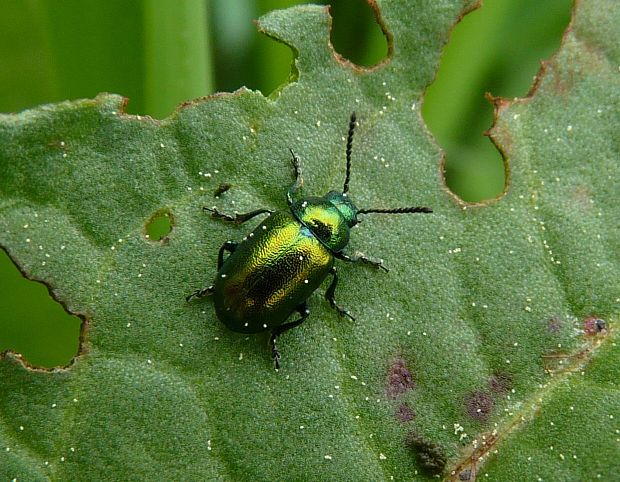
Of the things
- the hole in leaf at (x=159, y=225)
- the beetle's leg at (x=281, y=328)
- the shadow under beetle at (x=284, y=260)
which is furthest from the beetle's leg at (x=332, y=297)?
the hole in leaf at (x=159, y=225)

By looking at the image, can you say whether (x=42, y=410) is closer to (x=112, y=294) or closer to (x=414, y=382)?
(x=112, y=294)

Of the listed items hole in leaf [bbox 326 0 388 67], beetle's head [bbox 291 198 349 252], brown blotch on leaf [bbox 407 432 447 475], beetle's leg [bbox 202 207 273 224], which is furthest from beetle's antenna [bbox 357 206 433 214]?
hole in leaf [bbox 326 0 388 67]

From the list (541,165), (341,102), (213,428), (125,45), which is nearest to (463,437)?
(213,428)

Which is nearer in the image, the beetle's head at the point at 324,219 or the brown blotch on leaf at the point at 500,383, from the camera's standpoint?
the brown blotch on leaf at the point at 500,383

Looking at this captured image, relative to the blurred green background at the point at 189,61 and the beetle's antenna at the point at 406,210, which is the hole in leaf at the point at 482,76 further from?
the beetle's antenna at the point at 406,210

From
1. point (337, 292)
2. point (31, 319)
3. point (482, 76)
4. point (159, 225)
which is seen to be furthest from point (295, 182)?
point (482, 76)

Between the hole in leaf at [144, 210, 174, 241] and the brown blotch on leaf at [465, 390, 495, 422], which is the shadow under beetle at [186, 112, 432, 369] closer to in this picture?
the hole in leaf at [144, 210, 174, 241]
